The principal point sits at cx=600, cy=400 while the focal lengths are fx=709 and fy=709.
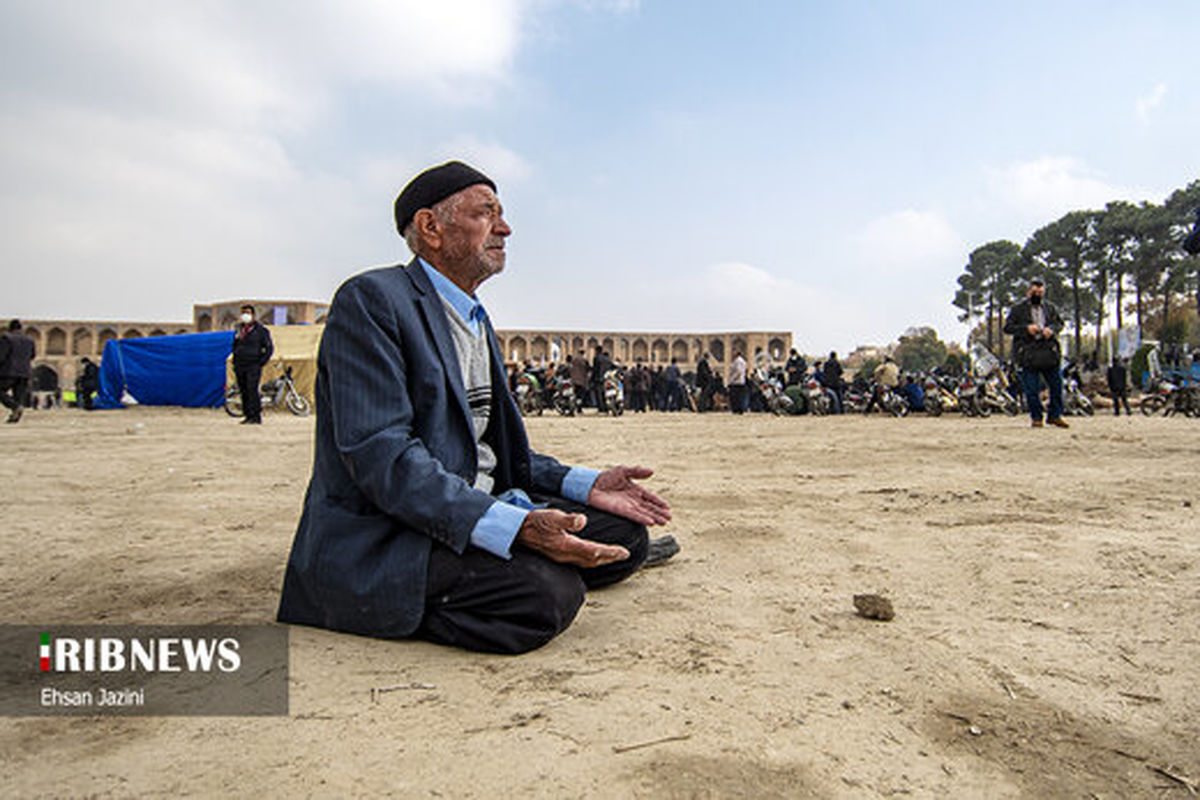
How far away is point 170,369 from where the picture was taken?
16.6 metres

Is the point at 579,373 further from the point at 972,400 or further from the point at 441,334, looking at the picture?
the point at 441,334

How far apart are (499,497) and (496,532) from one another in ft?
1.62

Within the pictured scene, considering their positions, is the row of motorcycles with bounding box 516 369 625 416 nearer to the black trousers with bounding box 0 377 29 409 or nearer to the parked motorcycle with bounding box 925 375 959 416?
the parked motorcycle with bounding box 925 375 959 416

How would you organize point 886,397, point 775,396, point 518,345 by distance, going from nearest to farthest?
point 886,397 < point 775,396 < point 518,345

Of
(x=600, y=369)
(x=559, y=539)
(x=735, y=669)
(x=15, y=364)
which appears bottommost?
(x=735, y=669)

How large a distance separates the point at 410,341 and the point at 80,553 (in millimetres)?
1799

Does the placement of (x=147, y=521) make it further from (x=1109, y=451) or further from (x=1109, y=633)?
(x=1109, y=451)

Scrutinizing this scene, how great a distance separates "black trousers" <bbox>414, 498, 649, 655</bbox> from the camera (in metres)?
1.56

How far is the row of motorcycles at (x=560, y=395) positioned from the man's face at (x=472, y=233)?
44.2 feet

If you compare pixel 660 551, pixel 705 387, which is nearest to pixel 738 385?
pixel 705 387

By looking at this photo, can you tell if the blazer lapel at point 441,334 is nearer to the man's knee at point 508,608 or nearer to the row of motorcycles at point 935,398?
the man's knee at point 508,608

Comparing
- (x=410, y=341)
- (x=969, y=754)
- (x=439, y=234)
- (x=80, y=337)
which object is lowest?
(x=969, y=754)

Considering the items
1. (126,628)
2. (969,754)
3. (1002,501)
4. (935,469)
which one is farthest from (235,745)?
(935,469)

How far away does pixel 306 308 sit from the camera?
51.2 meters
